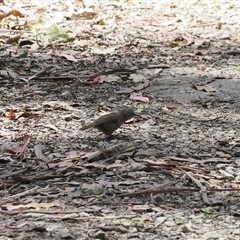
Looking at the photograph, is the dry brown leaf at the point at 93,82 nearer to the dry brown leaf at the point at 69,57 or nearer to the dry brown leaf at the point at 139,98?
the dry brown leaf at the point at 139,98

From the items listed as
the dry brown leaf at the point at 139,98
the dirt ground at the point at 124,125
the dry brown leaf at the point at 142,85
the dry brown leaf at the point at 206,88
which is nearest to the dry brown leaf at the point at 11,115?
the dirt ground at the point at 124,125

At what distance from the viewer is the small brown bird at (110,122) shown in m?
4.73

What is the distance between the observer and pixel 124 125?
5168 mm

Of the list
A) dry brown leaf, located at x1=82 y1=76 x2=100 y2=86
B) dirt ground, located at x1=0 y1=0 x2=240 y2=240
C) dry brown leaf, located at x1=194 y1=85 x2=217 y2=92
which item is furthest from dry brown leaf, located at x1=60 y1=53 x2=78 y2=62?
dry brown leaf, located at x1=194 y1=85 x2=217 y2=92

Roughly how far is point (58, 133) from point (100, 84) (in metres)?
1.45

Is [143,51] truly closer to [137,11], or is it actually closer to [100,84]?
[100,84]

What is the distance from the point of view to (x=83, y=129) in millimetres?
4812

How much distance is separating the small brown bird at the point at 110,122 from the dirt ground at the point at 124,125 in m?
0.09

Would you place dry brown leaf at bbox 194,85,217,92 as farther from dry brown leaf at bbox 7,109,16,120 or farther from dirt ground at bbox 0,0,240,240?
dry brown leaf at bbox 7,109,16,120

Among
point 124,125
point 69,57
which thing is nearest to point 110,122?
point 124,125

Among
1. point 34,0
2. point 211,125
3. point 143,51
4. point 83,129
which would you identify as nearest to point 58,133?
point 83,129

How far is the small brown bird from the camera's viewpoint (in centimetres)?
473

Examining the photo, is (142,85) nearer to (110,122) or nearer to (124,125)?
(124,125)

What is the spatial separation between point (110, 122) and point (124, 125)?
0.44 metres
